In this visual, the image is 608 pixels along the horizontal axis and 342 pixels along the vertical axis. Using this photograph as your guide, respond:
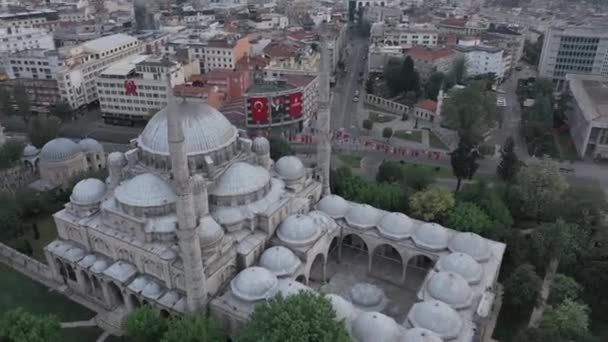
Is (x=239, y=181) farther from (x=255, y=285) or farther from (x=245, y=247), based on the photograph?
(x=255, y=285)

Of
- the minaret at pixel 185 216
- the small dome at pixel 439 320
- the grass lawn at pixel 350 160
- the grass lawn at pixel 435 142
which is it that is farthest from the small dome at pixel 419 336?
the grass lawn at pixel 435 142

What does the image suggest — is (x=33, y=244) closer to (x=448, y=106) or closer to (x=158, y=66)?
(x=158, y=66)

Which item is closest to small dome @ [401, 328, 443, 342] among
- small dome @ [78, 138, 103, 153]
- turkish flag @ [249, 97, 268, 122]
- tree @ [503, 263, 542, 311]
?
tree @ [503, 263, 542, 311]

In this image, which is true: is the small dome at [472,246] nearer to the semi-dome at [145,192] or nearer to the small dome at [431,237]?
the small dome at [431,237]

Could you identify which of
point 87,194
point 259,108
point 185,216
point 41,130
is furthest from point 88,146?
point 185,216

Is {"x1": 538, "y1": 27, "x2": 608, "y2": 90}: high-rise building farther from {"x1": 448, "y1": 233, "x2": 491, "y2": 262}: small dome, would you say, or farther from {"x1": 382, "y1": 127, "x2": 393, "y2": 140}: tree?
{"x1": 448, "y1": 233, "x2": 491, "y2": 262}: small dome

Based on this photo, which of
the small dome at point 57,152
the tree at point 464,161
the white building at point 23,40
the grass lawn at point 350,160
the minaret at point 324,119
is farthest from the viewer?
the white building at point 23,40
